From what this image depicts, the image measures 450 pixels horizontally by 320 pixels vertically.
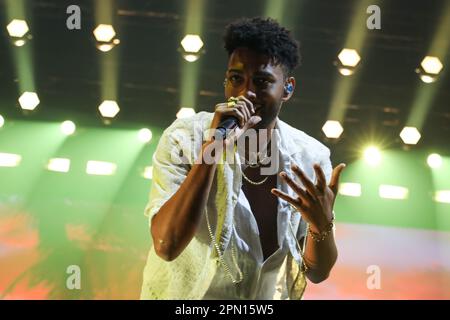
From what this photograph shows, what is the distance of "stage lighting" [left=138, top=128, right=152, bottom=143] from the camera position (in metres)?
3.30

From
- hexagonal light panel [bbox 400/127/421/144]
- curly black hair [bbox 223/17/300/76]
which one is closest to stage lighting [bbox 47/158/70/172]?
hexagonal light panel [bbox 400/127/421/144]

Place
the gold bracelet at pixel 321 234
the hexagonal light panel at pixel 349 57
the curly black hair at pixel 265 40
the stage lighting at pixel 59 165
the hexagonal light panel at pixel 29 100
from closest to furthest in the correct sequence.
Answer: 1. the gold bracelet at pixel 321 234
2. the curly black hair at pixel 265 40
3. the hexagonal light panel at pixel 349 57
4. the hexagonal light panel at pixel 29 100
5. the stage lighting at pixel 59 165

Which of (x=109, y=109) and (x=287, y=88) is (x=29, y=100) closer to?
(x=109, y=109)

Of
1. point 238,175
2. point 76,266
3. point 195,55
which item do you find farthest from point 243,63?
point 76,266

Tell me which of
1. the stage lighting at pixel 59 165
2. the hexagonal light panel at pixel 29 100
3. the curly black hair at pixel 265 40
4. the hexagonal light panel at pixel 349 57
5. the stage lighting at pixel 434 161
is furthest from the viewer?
the stage lighting at pixel 434 161

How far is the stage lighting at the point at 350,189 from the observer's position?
334cm

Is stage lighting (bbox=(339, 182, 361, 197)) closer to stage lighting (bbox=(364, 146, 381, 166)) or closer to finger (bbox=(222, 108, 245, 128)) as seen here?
stage lighting (bbox=(364, 146, 381, 166))

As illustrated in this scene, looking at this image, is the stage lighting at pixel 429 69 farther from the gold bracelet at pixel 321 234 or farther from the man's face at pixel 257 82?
the gold bracelet at pixel 321 234

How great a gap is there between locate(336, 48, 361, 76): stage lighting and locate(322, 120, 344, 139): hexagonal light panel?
12.3 inches

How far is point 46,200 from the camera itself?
10.3 ft

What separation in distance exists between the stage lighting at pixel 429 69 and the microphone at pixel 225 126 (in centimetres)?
200

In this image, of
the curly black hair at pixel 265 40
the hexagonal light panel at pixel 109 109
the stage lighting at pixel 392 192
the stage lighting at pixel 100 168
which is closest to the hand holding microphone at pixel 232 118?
the curly black hair at pixel 265 40
